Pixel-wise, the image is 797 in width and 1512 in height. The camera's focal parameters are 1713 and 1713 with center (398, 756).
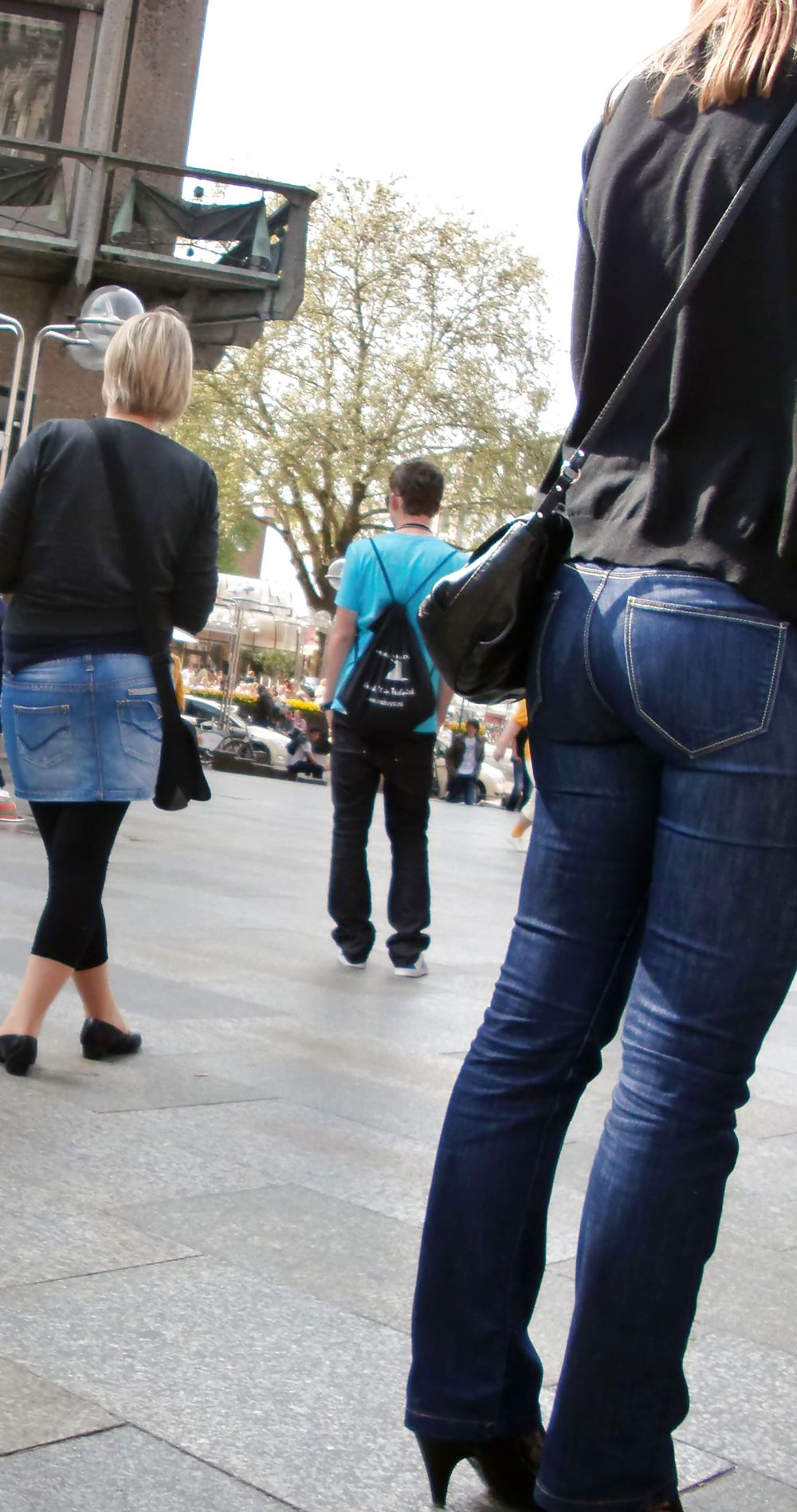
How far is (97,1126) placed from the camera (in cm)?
376

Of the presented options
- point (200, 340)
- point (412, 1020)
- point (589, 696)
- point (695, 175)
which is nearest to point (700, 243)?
point (695, 175)

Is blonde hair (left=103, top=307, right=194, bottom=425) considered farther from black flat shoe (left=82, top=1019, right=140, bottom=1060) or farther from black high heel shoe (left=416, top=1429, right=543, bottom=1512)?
black high heel shoe (left=416, top=1429, right=543, bottom=1512)

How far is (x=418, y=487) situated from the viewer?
22.0ft

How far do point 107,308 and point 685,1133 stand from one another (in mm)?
11448

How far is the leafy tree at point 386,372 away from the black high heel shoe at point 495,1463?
3902cm

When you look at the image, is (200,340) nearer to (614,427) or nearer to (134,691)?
(134,691)

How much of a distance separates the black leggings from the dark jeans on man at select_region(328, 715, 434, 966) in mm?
2406

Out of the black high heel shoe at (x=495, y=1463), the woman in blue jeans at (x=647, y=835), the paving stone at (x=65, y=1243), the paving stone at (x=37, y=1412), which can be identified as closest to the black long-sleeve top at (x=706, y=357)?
the woman in blue jeans at (x=647, y=835)

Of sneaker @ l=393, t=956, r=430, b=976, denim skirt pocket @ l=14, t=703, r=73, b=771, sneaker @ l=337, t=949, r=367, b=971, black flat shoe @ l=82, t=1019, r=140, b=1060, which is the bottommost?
sneaker @ l=337, t=949, r=367, b=971

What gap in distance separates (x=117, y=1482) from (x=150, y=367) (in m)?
2.94

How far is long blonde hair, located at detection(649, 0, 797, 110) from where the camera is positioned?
1930 millimetres

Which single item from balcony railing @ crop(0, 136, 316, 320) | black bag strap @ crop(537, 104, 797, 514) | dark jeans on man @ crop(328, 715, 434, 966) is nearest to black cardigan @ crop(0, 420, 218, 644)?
black bag strap @ crop(537, 104, 797, 514)

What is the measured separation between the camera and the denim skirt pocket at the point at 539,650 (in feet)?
6.84

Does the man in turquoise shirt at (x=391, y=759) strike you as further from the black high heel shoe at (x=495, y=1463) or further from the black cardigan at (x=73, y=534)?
the black high heel shoe at (x=495, y=1463)
